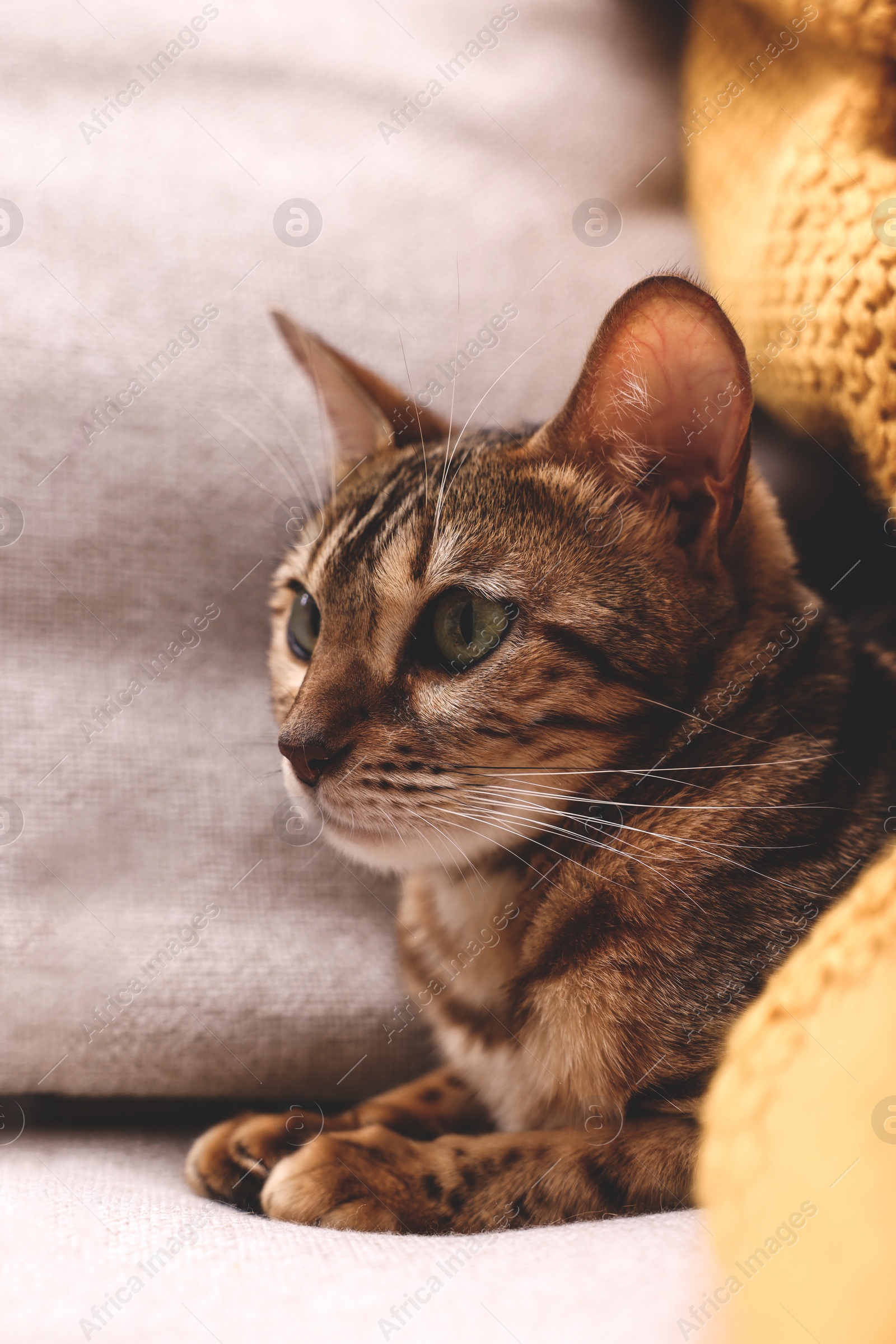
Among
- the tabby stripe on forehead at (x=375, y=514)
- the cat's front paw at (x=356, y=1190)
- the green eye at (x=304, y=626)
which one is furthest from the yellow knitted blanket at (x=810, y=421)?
the green eye at (x=304, y=626)

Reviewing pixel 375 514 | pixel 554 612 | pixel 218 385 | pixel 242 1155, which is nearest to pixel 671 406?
pixel 554 612

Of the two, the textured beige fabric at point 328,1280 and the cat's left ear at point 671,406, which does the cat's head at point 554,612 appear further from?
the textured beige fabric at point 328,1280

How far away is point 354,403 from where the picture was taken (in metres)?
1.01

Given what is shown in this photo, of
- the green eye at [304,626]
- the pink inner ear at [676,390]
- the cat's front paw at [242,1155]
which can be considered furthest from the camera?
the green eye at [304,626]

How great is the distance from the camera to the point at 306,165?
1.16 m

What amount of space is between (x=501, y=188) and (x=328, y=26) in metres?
0.32

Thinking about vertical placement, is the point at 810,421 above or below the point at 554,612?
above

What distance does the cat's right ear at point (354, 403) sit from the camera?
960 mm

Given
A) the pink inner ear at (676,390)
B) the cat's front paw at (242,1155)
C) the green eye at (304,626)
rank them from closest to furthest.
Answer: the pink inner ear at (676,390)
the cat's front paw at (242,1155)
the green eye at (304,626)

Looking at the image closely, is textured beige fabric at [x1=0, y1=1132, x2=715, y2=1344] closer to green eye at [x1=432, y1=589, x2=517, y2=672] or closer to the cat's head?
the cat's head

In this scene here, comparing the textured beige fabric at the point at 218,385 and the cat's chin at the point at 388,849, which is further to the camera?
the textured beige fabric at the point at 218,385

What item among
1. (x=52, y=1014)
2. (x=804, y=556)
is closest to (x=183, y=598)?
(x=52, y=1014)

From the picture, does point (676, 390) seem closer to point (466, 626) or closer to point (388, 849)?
point (466, 626)

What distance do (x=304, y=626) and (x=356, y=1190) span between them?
491 mm
